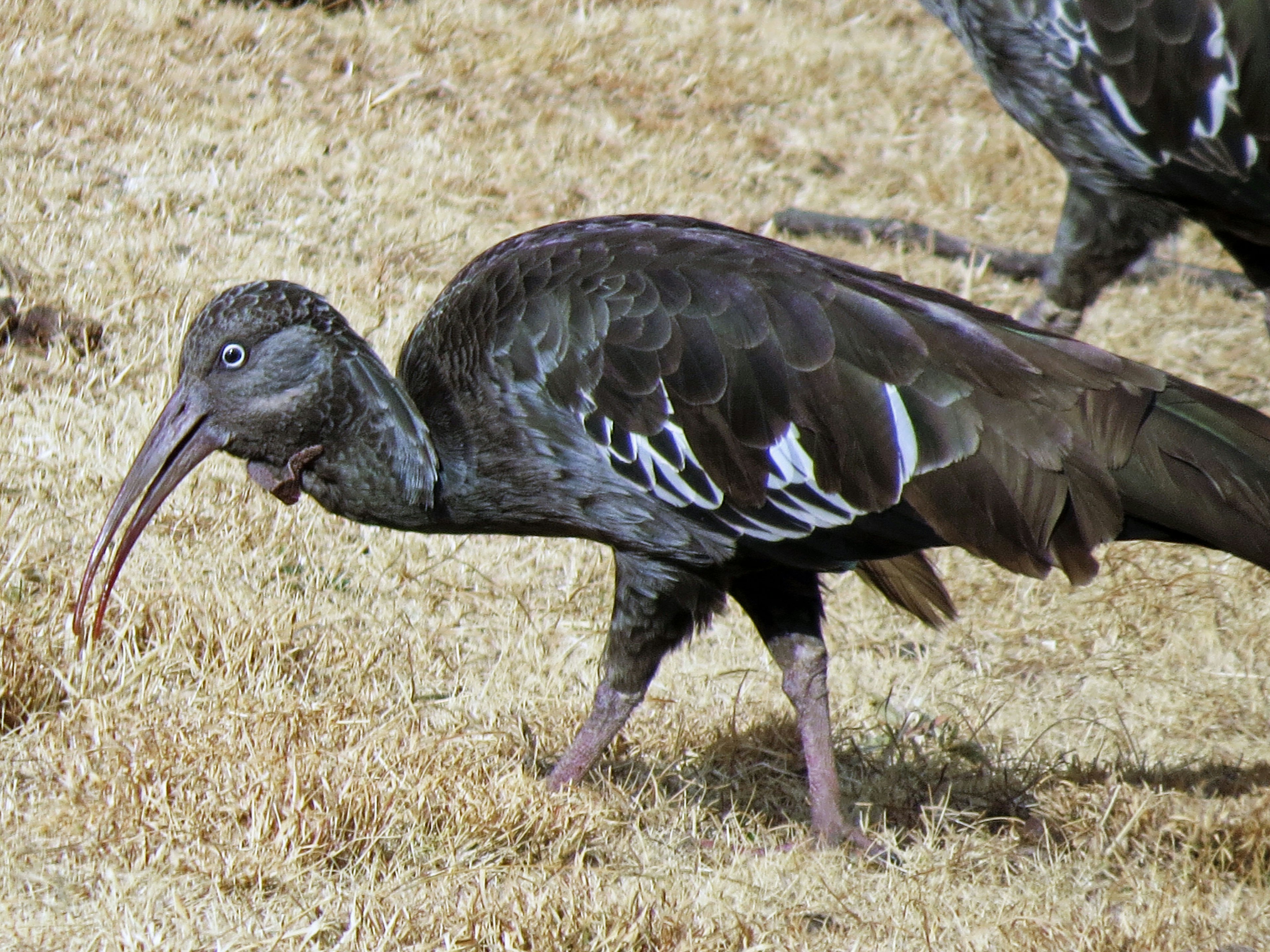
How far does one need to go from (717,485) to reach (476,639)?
58.2 inches

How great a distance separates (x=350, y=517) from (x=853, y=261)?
427 cm

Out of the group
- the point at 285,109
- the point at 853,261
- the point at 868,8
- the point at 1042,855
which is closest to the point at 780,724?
the point at 1042,855

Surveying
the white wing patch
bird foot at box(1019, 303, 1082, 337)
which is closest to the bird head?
the white wing patch

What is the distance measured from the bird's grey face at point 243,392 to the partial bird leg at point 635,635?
878 mm

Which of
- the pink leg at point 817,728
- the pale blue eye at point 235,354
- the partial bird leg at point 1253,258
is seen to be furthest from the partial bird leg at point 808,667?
the partial bird leg at point 1253,258

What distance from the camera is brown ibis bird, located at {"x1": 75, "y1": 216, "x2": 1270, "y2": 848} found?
3793 mm

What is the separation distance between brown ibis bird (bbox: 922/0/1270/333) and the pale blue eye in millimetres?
2679

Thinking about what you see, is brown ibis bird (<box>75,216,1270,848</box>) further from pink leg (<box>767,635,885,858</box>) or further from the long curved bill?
pink leg (<box>767,635,885,858</box>)

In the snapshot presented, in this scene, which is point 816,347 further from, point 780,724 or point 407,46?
point 407,46

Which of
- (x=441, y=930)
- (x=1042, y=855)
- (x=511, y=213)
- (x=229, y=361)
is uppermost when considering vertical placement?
(x=229, y=361)

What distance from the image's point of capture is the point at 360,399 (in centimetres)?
399

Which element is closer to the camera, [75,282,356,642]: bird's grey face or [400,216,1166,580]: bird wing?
[400,216,1166,580]: bird wing

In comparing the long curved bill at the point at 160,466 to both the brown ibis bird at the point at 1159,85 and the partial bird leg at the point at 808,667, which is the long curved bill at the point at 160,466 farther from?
the brown ibis bird at the point at 1159,85

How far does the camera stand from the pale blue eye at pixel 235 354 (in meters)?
3.92
